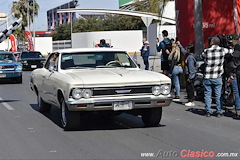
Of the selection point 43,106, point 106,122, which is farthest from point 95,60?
point 43,106

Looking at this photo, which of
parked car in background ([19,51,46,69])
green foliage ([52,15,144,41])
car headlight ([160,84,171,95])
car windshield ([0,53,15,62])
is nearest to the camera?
car headlight ([160,84,171,95])

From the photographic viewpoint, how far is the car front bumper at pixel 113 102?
8.61m

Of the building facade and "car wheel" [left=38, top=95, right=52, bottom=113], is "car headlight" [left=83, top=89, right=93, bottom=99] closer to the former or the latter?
"car wheel" [left=38, top=95, right=52, bottom=113]

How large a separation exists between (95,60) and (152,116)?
6.03 feet

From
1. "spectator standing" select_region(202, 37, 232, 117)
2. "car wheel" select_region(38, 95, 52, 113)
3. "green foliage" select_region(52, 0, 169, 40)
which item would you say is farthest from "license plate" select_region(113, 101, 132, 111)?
"green foliage" select_region(52, 0, 169, 40)

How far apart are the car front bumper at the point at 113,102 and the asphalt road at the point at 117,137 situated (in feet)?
1.66

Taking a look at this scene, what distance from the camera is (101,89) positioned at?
8.72m

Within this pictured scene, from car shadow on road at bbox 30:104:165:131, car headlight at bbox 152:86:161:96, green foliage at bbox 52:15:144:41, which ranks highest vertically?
green foliage at bbox 52:15:144:41

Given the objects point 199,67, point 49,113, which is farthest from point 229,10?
point 49,113

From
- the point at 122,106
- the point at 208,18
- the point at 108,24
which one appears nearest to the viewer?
the point at 122,106

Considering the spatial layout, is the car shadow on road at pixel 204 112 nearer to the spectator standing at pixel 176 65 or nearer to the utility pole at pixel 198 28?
the spectator standing at pixel 176 65

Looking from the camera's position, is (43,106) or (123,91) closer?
(123,91)

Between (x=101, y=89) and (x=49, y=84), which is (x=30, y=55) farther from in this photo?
(x=101, y=89)

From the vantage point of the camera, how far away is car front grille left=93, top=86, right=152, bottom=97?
873 cm
